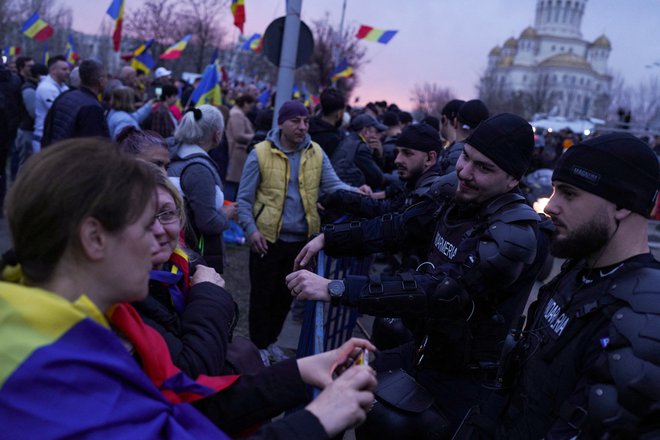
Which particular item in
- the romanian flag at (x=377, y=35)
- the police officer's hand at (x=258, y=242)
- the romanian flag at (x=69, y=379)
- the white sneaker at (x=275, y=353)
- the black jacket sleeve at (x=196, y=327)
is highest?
the romanian flag at (x=377, y=35)

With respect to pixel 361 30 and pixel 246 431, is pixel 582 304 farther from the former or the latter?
pixel 361 30

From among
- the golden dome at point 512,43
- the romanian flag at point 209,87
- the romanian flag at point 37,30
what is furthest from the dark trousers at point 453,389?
the golden dome at point 512,43

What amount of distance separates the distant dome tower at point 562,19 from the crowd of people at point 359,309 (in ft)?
452

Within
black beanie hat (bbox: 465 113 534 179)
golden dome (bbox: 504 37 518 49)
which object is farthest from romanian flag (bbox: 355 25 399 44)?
golden dome (bbox: 504 37 518 49)

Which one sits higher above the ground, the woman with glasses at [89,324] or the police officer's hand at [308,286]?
the woman with glasses at [89,324]

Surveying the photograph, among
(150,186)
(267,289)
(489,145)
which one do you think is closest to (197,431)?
(150,186)

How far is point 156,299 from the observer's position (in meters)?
1.97

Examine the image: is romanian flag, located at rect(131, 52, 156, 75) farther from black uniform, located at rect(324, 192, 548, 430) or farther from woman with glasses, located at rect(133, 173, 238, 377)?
woman with glasses, located at rect(133, 173, 238, 377)

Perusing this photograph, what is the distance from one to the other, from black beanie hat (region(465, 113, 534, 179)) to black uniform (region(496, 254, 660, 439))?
601 millimetres

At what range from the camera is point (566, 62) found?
11288cm

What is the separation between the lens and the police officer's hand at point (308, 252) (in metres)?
3.12

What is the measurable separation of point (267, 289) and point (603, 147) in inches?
132

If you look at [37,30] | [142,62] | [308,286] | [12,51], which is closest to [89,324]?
[308,286]

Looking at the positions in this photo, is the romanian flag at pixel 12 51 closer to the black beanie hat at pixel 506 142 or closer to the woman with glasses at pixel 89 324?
the black beanie hat at pixel 506 142
